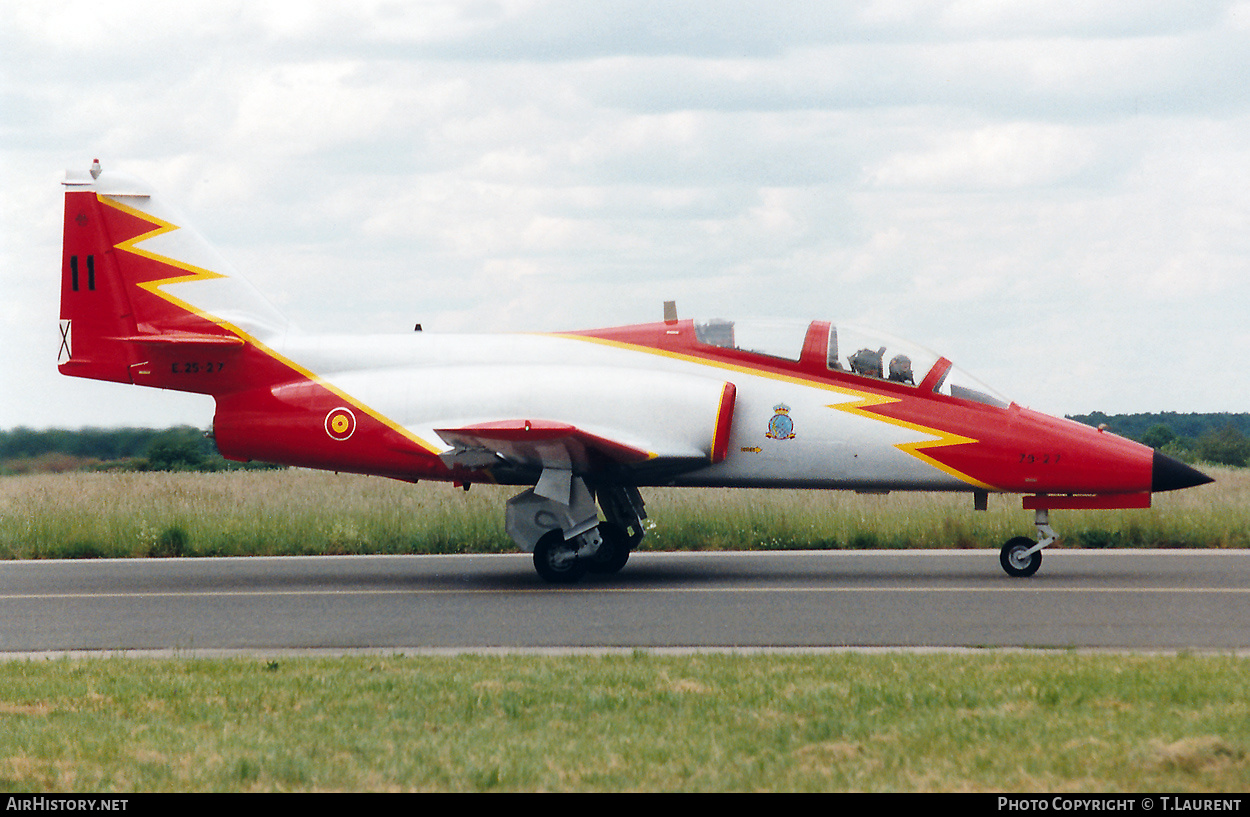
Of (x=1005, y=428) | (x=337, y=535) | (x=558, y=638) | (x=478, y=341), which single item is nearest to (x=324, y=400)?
(x=478, y=341)

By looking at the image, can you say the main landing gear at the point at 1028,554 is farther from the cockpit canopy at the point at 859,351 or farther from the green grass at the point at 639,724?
the green grass at the point at 639,724

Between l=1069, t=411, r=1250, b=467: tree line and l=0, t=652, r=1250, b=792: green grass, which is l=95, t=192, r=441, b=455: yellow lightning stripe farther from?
l=1069, t=411, r=1250, b=467: tree line

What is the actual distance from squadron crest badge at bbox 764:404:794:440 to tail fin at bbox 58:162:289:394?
5762 mm

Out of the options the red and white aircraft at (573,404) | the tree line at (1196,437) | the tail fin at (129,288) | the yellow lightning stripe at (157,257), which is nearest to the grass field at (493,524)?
the red and white aircraft at (573,404)

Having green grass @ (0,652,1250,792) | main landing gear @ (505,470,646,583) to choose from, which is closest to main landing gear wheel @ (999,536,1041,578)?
main landing gear @ (505,470,646,583)

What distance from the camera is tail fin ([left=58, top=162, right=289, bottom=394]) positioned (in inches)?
610

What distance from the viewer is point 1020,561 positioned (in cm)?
1400

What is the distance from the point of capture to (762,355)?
14.6 metres

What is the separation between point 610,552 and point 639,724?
27.0 feet

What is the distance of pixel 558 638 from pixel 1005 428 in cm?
597

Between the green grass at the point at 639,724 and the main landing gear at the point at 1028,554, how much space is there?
5.30m

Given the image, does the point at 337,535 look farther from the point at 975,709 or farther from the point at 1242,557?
the point at 975,709

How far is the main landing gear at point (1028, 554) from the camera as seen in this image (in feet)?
45.8
